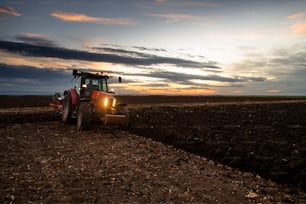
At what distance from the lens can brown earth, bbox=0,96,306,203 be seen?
29.9 ft

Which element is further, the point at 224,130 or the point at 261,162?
the point at 224,130

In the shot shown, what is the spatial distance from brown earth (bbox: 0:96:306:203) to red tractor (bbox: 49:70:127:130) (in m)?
0.91

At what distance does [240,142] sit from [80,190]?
913cm

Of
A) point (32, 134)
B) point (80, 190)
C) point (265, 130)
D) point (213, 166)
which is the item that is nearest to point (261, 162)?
point (213, 166)

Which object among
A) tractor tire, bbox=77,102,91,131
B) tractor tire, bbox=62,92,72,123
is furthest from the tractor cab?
tractor tire, bbox=77,102,91,131

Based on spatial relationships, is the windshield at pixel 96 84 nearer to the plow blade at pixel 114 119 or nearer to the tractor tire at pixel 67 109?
the tractor tire at pixel 67 109

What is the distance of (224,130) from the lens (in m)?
20.2

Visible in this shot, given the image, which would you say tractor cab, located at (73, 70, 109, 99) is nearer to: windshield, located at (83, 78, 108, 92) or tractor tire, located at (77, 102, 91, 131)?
windshield, located at (83, 78, 108, 92)

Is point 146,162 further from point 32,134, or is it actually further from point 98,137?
point 32,134

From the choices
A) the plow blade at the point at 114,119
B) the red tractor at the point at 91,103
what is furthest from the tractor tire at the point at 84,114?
the plow blade at the point at 114,119

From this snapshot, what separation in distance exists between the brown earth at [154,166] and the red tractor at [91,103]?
3.00ft

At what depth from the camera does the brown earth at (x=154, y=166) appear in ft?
29.9

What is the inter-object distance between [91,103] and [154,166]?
9.21 meters

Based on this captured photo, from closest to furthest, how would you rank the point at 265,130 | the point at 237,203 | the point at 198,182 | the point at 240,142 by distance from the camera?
the point at 237,203, the point at 198,182, the point at 240,142, the point at 265,130
